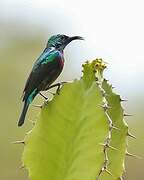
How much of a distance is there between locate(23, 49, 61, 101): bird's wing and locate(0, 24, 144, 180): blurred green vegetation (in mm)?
4766

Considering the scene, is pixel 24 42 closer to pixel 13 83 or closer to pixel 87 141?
pixel 13 83

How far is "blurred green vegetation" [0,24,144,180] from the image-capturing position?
8.16 m

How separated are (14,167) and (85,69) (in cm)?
671

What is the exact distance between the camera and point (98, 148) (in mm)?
2137

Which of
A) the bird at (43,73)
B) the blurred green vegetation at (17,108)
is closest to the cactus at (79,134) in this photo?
the bird at (43,73)

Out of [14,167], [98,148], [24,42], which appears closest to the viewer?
[98,148]

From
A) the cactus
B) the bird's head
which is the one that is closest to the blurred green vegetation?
the bird's head

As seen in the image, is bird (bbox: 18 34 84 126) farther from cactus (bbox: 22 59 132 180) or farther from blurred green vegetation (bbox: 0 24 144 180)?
blurred green vegetation (bbox: 0 24 144 180)

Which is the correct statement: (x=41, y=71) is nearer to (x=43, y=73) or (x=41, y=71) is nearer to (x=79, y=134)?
(x=43, y=73)

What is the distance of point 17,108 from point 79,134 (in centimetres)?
756

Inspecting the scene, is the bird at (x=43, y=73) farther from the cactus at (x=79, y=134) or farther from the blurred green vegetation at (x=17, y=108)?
the blurred green vegetation at (x=17, y=108)

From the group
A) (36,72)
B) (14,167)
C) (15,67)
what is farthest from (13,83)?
(36,72)

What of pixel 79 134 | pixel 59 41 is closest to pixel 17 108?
pixel 59 41

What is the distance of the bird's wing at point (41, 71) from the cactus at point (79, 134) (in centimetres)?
Answer: 14
